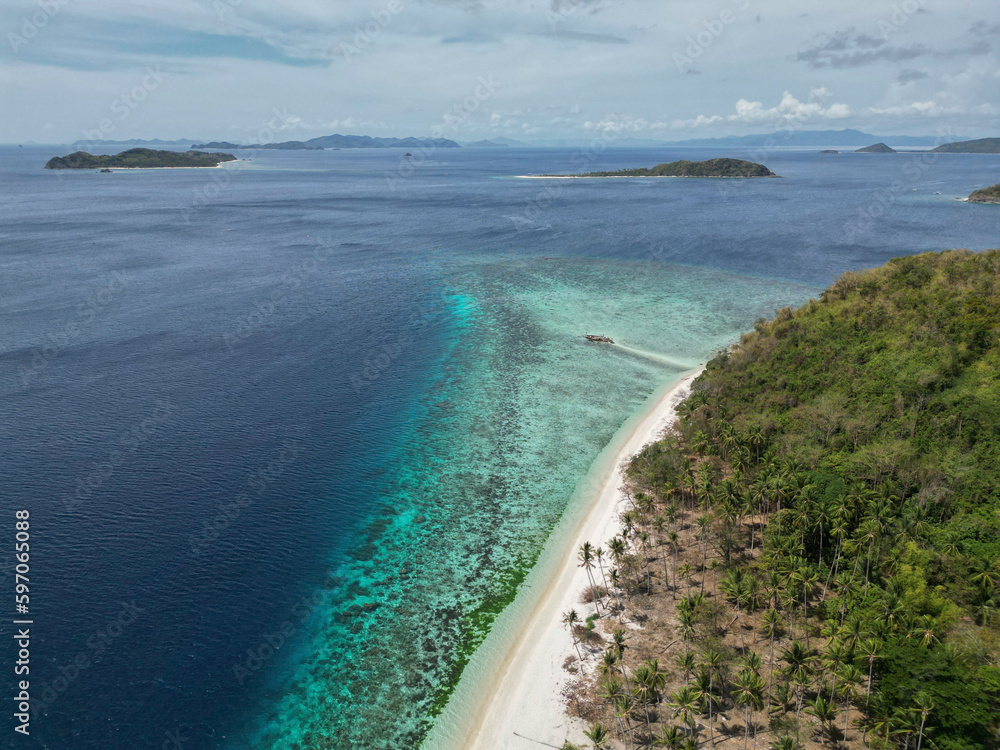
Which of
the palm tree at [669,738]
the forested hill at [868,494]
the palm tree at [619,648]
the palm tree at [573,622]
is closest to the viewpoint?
the palm tree at [669,738]

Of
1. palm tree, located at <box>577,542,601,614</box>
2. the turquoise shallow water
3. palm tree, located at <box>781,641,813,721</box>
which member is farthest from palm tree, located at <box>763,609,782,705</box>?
the turquoise shallow water

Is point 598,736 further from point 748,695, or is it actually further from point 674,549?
point 674,549

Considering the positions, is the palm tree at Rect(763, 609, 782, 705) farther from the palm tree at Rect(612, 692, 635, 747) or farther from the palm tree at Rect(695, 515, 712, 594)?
the palm tree at Rect(612, 692, 635, 747)

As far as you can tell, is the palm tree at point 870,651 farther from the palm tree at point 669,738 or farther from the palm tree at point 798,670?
the palm tree at point 669,738

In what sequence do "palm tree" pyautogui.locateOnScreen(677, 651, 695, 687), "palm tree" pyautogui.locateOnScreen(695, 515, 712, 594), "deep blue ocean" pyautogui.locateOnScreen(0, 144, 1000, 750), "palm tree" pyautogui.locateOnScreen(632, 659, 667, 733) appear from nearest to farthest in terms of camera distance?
1. "palm tree" pyautogui.locateOnScreen(632, 659, 667, 733)
2. "palm tree" pyautogui.locateOnScreen(677, 651, 695, 687)
3. "deep blue ocean" pyautogui.locateOnScreen(0, 144, 1000, 750)
4. "palm tree" pyautogui.locateOnScreen(695, 515, 712, 594)

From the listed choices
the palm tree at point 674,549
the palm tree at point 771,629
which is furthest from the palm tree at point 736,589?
the palm tree at point 674,549

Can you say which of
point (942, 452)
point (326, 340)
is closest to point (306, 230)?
point (326, 340)

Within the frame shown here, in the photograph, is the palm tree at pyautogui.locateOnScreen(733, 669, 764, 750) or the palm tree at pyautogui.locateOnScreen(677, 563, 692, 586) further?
the palm tree at pyautogui.locateOnScreen(677, 563, 692, 586)
